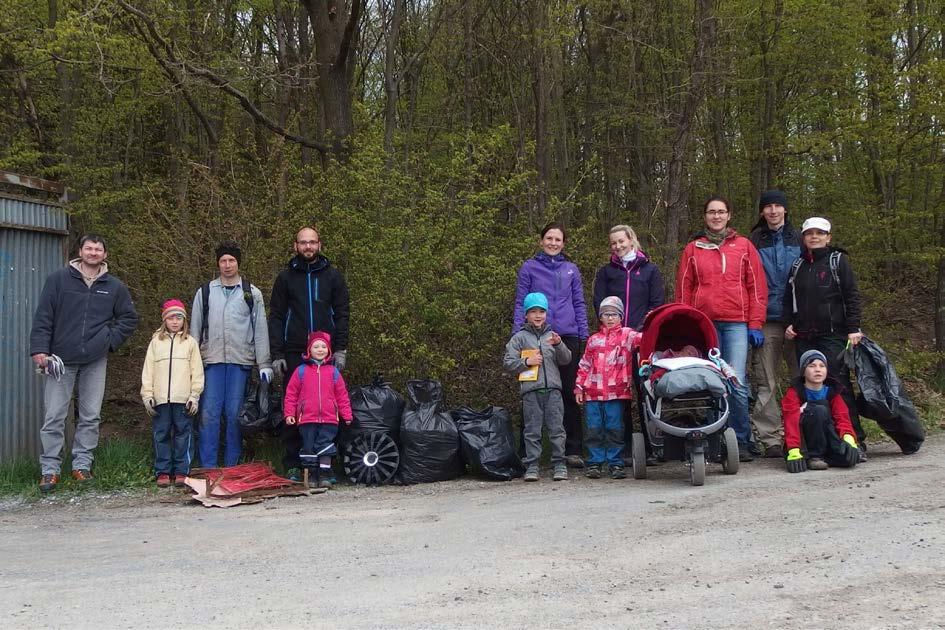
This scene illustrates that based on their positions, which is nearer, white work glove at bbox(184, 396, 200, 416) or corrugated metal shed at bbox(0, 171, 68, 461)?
white work glove at bbox(184, 396, 200, 416)

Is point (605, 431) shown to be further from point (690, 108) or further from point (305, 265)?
point (690, 108)

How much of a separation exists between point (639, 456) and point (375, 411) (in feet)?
8.30

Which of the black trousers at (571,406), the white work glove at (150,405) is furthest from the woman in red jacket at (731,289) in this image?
the white work glove at (150,405)

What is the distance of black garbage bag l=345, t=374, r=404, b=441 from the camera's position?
790 cm

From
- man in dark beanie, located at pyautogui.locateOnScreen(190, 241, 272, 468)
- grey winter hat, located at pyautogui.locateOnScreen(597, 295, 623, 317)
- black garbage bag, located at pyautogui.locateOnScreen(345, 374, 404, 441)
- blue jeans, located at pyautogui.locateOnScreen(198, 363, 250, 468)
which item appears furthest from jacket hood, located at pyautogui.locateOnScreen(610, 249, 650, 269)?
blue jeans, located at pyautogui.locateOnScreen(198, 363, 250, 468)

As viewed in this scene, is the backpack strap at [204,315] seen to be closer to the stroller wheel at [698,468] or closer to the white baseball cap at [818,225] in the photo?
the stroller wheel at [698,468]

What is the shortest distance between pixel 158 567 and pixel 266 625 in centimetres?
147

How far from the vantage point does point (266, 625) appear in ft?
13.0

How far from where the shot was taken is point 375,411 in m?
7.94

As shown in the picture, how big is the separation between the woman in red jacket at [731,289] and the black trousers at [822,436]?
0.68m

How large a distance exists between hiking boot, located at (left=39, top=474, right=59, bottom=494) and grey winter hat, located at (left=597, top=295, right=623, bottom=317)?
5344 millimetres

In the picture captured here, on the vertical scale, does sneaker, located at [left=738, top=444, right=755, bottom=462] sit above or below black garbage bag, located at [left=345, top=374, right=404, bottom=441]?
below

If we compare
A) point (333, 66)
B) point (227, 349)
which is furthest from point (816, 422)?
point (333, 66)

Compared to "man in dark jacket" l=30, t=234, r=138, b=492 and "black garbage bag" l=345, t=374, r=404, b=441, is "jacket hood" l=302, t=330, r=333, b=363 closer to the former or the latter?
"black garbage bag" l=345, t=374, r=404, b=441
